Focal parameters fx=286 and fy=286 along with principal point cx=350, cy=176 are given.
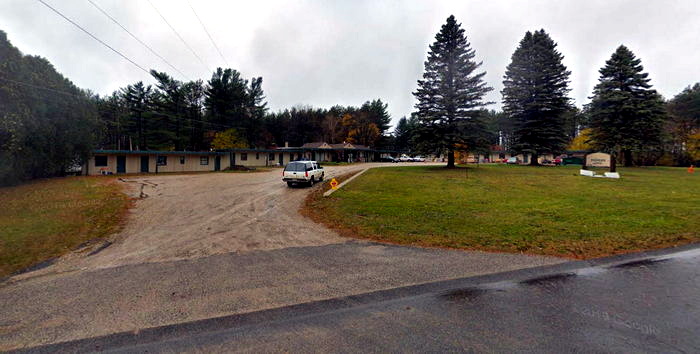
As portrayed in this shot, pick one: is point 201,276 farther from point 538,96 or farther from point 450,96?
point 538,96

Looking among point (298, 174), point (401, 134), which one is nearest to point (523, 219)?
point (298, 174)

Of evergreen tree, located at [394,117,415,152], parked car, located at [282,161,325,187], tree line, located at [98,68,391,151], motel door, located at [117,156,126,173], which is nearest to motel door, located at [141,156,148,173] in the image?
motel door, located at [117,156,126,173]

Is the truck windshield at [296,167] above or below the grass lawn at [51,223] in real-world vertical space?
above

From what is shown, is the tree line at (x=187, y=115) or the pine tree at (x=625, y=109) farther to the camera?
the tree line at (x=187, y=115)

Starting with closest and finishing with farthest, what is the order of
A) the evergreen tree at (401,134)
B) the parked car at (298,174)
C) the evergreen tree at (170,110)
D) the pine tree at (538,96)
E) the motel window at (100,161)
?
the parked car at (298,174), the motel window at (100,161), the pine tree at (538,96), the evergreen tree at (170,110), the evergreen tree at (401,134)

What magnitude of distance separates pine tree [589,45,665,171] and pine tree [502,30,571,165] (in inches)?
164

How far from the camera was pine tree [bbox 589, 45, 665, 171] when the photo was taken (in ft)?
111

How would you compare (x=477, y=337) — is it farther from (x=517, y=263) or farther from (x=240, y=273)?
(x=240, y=273)

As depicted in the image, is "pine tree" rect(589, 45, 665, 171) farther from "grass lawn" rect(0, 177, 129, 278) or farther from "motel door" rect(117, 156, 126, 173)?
"motel door" rect(117, 156, 126, 173)

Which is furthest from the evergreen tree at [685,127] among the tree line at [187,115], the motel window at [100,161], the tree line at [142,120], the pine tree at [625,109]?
the motel window at [100,161]

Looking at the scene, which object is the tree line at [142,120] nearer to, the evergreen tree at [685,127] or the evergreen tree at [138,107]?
the evergreen tree at [138,107]

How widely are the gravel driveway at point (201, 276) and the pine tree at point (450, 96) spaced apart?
2265 cm

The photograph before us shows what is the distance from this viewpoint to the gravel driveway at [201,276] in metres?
3.70

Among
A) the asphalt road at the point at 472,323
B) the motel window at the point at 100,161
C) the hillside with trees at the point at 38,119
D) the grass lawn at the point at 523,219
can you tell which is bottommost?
the asphalt road at the point at 472,323
